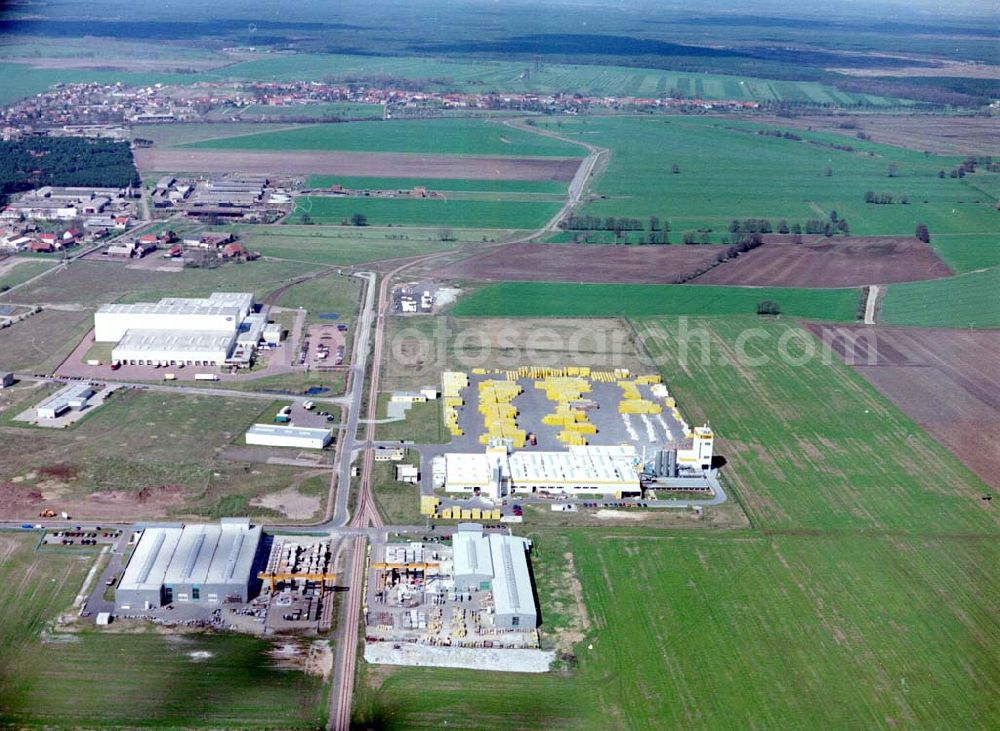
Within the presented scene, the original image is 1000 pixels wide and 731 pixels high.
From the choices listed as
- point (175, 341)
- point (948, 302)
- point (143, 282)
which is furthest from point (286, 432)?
point (948, 302)

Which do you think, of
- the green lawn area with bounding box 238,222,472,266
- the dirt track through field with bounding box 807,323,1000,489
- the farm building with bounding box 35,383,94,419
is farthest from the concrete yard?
the green lawn area with bounding box 238,222,472,266

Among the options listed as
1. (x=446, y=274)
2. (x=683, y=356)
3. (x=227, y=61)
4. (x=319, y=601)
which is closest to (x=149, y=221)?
(x=446, y=274)

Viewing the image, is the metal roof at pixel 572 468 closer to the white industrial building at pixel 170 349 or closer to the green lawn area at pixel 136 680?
the green lawn area at pixel 136 680

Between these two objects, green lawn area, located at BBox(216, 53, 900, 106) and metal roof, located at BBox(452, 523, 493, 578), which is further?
green lawn area, located at BBox(216, 53, 900, 106)

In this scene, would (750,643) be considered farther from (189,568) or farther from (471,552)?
(189,568)

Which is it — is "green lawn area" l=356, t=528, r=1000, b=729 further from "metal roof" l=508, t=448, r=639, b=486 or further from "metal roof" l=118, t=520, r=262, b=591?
"metal roof" l=118, t=520, r=262, b=591

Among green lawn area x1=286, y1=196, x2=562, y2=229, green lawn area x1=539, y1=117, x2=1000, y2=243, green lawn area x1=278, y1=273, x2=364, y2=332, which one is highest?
green lawn area x1=278, y1=273, x2=364, y2=332

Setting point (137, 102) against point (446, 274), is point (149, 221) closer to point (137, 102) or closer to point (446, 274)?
point (446, 274)
